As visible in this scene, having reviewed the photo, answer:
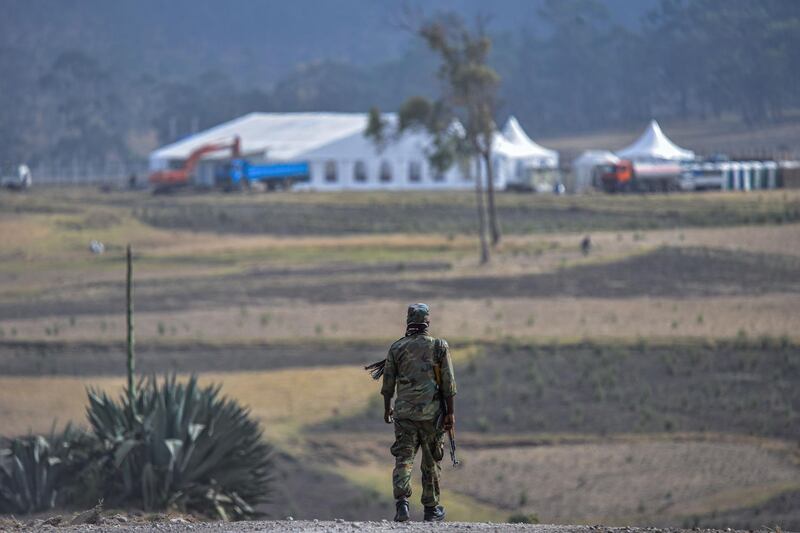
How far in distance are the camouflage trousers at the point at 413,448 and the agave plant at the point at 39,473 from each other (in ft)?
22.2

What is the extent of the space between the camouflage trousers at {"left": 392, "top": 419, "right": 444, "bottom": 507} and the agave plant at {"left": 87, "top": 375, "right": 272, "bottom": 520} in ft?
19.2

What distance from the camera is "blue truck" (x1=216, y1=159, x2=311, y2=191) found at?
261 feet

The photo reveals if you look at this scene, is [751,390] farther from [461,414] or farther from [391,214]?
[391,214]

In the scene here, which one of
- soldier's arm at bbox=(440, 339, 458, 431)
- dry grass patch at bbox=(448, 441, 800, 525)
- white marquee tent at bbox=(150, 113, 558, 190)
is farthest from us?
white marquee tent at bbox=(150, 113, 558, 190)

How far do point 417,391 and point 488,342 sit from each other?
20.6 m

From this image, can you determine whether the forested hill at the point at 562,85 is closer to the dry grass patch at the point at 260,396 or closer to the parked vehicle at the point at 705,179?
the parked vehicle at the point at 705,179

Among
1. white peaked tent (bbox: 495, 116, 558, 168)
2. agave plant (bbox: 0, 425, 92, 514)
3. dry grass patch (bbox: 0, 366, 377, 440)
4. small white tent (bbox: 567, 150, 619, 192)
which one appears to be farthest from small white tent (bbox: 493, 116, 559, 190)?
agave plant (bbox: 0, 425, 92, 514)

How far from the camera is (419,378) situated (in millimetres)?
10531

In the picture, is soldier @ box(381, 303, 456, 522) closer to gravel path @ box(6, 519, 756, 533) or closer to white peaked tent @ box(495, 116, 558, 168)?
gravel path @ box(6, 519, 756, 533)

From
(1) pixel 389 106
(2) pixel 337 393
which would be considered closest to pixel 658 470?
(2) pixel 337 393

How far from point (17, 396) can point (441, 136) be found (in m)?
28.6

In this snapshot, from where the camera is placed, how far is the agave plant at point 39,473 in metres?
16.4

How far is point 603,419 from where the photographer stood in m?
24.3

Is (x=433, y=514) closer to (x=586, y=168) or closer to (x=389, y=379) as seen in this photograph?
(x=389, y=379)
